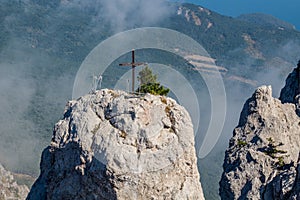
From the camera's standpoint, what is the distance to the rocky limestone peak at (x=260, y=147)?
172ft

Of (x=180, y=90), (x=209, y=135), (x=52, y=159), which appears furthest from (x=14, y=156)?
(x=52, y=159)

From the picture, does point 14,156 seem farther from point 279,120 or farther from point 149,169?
point 149,169

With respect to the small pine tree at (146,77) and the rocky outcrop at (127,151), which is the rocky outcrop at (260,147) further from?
the rocky outcrop at (127,151)

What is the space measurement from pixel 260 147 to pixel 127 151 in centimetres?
2455

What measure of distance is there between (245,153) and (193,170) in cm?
1981

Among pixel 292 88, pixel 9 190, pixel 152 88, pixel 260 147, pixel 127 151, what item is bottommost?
pixel 127 151

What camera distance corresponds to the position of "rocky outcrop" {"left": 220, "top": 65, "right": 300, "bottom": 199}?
52391 mm

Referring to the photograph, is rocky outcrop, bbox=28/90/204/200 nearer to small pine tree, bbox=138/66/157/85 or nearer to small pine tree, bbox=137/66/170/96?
small pine tree, bbox=137/66/170/96

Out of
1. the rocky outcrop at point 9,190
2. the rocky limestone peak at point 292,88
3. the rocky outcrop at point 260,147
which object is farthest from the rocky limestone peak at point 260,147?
the rocky outcrop at point 9,190

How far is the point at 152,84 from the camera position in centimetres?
3994

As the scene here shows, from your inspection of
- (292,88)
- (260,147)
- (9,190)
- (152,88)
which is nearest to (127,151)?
(152,88)

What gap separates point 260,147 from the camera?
55500 mm

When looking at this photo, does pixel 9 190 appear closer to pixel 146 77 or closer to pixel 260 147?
pixel 260 147

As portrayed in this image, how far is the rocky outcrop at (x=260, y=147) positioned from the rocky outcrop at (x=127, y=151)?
14002mm
